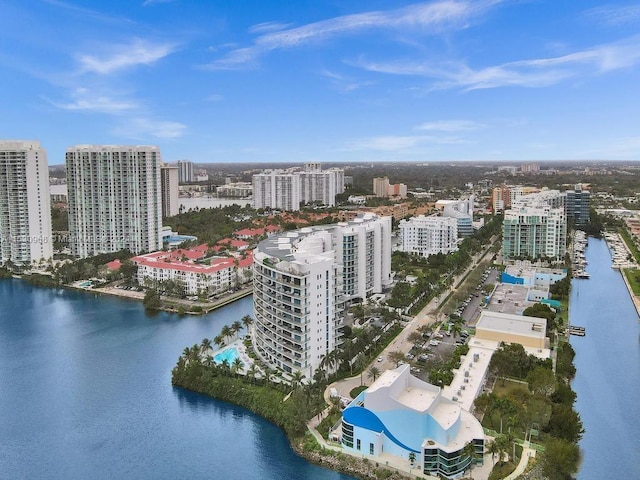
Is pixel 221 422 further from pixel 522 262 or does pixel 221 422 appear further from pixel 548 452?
pixel 522 262

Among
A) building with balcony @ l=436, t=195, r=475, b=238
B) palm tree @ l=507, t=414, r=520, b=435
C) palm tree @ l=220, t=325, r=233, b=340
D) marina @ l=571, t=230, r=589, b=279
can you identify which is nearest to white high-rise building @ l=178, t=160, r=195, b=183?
building with balcony @ l=436, t=195, r=475, b=238

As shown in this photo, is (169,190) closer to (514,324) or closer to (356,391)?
(514,324)

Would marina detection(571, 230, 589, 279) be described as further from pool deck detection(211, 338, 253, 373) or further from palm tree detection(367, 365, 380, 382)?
pool deck detection(211, 338, 253, 373)

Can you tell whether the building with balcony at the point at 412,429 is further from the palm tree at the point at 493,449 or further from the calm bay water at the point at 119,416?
the calm bay water at the point at 119,416

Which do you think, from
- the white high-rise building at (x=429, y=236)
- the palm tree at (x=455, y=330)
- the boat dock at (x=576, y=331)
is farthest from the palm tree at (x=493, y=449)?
the white high-rise building at (x=429, y=236)

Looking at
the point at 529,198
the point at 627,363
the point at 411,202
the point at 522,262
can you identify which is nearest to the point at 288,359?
the point at 627,363
